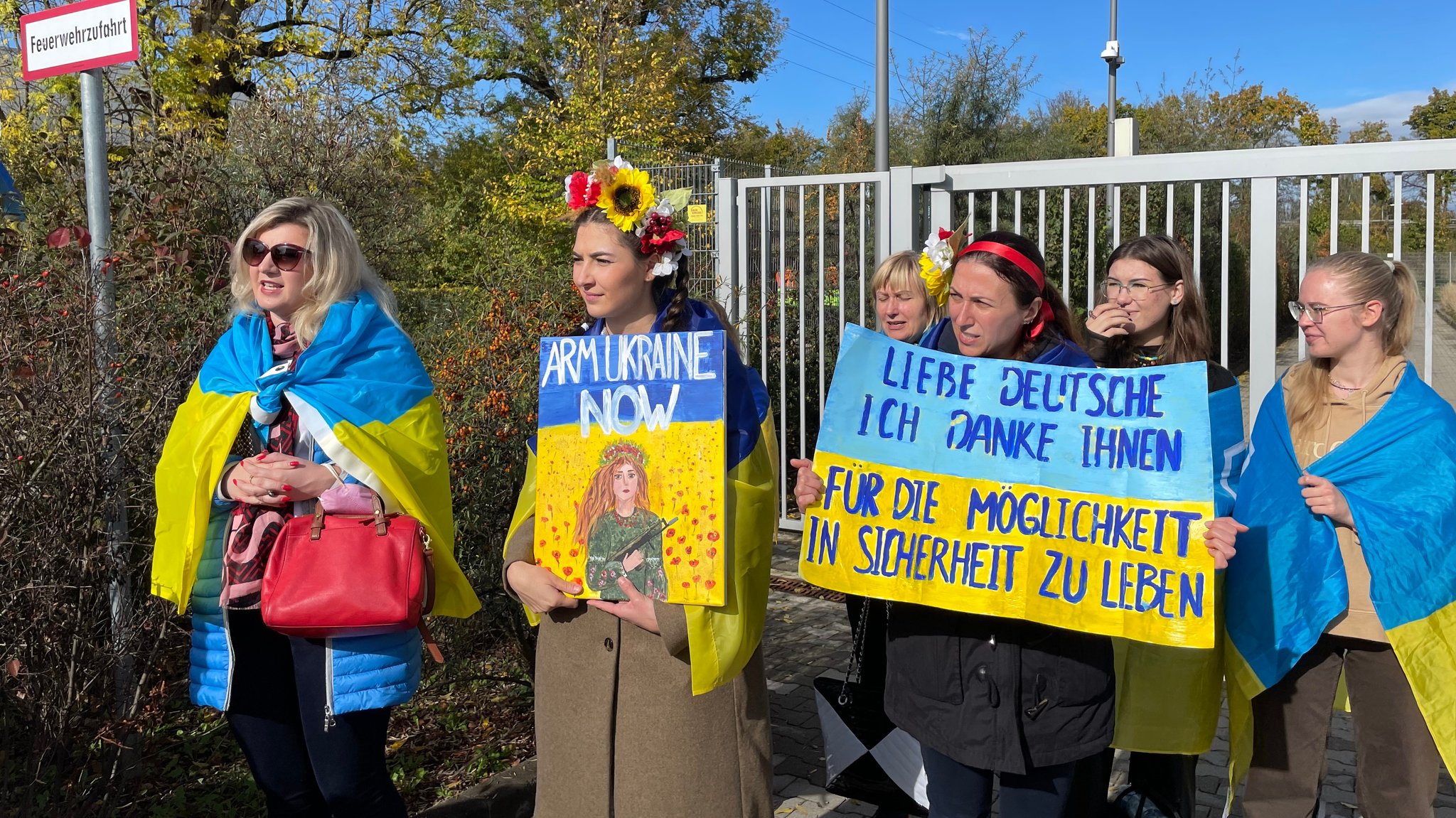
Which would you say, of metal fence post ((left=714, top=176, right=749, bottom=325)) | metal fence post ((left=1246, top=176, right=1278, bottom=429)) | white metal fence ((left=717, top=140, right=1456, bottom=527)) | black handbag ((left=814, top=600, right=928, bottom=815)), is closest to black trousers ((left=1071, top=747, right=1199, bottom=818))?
black handbag ((left=814, top=600, right=928, bottom=815))

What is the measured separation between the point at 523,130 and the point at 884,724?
68.4ft

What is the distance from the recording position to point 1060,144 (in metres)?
21.4

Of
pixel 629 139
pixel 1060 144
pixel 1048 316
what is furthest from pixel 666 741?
pixel 1060 144

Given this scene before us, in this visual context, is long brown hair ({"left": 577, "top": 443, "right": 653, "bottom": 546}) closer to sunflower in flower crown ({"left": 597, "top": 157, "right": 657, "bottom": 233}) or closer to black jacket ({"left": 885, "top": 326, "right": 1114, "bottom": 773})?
sunflower in flower crown ({"left": 597, "top": 157, "right": 657, "bottom": 233})

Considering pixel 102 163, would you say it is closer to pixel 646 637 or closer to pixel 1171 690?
pixel 646 637

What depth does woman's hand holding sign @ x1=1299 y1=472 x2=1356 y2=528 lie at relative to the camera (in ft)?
8.87

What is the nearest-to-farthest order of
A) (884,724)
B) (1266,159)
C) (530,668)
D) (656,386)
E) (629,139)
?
(656,386)
(884,724)
(530,668)
(1266,159)
(629,139)

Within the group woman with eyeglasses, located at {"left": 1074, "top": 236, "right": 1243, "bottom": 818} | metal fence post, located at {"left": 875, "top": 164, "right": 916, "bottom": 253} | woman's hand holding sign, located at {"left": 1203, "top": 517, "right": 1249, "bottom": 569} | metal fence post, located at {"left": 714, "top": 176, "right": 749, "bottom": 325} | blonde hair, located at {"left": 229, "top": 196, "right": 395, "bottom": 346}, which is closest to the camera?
woman's hand holding sign, located at {"left": 1203, "top": 517, "right": 1249, "bottom": 569}

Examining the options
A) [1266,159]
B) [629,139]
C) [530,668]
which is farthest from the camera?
[629,139]

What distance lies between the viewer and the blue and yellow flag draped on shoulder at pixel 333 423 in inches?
101

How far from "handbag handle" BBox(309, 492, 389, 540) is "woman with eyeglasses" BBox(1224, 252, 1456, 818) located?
2.19 meters

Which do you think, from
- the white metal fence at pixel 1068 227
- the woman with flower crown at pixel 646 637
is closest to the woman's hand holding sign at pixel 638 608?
the woman with flower crown at pixel 646 637

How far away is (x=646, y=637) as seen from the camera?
2369 mm

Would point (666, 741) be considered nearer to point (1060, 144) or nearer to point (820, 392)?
point (820, 392)
